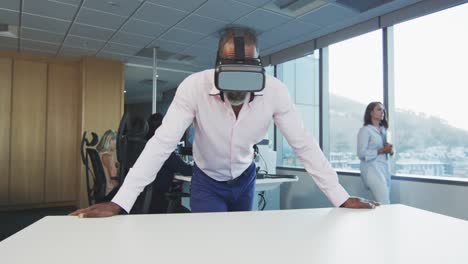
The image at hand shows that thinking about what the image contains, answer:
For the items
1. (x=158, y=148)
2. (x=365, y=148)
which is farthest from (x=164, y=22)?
(x=158, y=148)

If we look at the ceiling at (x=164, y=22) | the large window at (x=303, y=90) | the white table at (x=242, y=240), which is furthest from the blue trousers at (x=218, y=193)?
the large window at (x=303, y=90)

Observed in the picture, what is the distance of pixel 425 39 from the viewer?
356 cm

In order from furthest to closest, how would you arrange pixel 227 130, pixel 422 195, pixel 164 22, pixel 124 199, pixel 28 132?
1. pixel 28 132
2. pixel 164 22
3. pixel 422 195
4. pixel 227 130
5. pixel 124 199

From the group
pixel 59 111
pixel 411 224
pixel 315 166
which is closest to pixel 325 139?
pixel 315 166

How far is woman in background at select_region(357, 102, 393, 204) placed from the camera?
3334 millimetres

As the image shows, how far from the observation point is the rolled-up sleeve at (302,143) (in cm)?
140

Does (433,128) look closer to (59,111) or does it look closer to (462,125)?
(462,125)

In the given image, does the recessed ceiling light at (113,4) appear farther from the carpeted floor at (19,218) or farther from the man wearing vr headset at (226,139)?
the carpeted floor at (19,218)

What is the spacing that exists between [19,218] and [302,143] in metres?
4.92

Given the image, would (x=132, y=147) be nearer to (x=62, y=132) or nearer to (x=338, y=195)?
(x=338, y=195)

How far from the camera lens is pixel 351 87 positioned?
4.41 metres

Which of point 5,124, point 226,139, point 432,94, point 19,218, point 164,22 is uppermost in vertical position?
point 164,22

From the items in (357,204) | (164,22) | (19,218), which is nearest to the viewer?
(357,204)

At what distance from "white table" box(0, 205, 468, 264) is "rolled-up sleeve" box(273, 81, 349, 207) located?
0.30 metres
